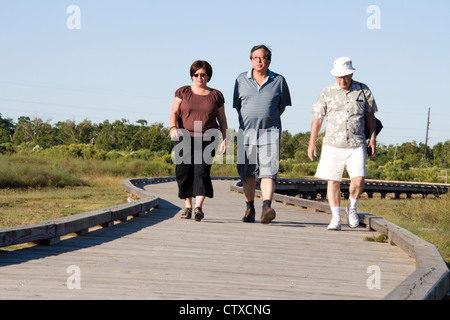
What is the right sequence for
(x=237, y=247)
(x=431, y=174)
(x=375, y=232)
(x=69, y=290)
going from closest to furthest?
(x=69, y=290) < (x=237, y=247) < (x=375, y=232) < (x=431, y=174)

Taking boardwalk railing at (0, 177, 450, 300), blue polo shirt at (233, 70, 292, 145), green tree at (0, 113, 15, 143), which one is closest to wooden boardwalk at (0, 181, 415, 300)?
boardwalk railing at (0, 177, 450, 300)

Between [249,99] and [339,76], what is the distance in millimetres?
1080

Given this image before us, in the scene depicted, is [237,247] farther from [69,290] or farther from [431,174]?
A: [431,174]

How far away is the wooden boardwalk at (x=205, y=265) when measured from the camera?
148 inches

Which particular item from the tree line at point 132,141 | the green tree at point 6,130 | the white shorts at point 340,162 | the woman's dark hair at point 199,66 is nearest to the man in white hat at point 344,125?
the white shorts at point 340,162

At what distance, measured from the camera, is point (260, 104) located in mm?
7207

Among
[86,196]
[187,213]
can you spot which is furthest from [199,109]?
[86,196]

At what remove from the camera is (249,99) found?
7258 mm

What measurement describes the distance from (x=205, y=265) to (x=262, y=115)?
2852 millimetres

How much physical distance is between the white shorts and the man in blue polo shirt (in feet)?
1.83

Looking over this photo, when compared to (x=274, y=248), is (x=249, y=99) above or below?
above

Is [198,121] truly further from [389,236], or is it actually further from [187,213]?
[389,236]

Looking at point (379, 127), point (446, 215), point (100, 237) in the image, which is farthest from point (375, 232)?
point (446, 215)
